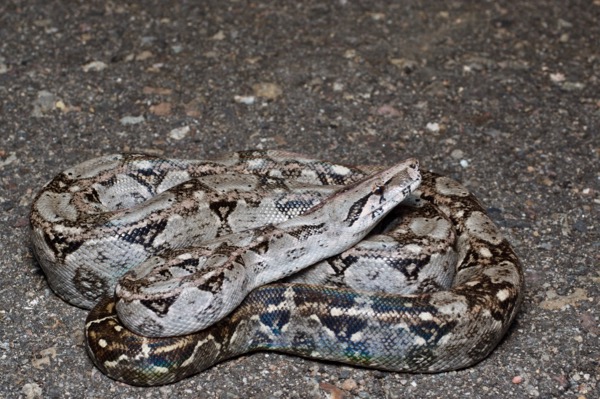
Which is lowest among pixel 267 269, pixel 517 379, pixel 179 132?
pixel 179 132

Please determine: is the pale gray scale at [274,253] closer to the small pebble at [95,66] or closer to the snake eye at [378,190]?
the snake eye at [378,190]

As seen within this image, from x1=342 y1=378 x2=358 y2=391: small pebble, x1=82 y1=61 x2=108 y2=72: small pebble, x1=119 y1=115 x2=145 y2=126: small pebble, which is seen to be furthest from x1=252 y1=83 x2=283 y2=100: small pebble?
x1=342 y1=378 x2=358 y2=391: small pebble

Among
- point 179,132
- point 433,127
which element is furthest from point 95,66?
point 433,127

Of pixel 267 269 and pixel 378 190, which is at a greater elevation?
pixel 378 190

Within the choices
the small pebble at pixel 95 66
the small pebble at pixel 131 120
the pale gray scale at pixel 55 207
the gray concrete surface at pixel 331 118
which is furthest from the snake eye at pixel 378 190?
the small pebble at pixel 95 66

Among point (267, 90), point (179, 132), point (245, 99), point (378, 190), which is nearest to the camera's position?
point (378, 190)

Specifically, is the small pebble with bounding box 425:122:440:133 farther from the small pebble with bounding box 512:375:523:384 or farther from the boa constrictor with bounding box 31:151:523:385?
the small pebble with bounding box 512:375:523:384

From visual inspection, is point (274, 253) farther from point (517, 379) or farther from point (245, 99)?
point (245, 99)
